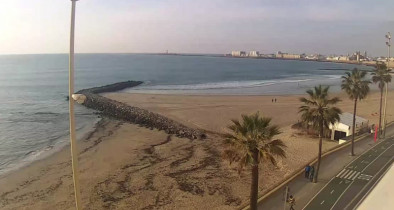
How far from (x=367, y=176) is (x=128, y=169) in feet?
54.5

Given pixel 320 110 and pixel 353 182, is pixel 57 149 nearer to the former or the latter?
pixel 320 110

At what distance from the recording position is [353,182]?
2034cm

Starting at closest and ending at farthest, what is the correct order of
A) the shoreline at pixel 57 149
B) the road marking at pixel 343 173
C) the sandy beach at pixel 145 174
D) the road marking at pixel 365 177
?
the sandy beach at pixel 145 174, the road marking at pixel 365 177, the road marking at pixel 343 173, the shoreline at pixel 57 149

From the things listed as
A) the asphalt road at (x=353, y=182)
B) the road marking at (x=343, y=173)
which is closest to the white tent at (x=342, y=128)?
the asphalt road at (x=353, y=182)

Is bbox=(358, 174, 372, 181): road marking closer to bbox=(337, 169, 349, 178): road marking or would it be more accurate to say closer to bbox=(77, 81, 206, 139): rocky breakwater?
bbox=(337, 169, 349, 178): road marking

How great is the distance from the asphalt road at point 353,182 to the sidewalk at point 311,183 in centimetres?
32

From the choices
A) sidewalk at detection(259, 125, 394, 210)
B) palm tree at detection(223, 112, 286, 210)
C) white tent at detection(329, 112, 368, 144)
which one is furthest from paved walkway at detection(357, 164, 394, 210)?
white tent at detection(329, 112, 368, 144)

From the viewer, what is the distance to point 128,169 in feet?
87.4

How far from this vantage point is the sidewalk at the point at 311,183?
17.8 m

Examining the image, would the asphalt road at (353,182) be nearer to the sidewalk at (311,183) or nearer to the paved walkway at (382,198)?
the sidewalk at (311,183)

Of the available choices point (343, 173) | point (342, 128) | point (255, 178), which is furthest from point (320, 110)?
point (342, 128)

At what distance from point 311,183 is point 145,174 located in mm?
11475

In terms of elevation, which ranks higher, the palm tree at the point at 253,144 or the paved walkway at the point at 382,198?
the palm tree at the point at 253,144

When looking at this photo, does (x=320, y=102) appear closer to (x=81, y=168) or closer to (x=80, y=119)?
(x=81, y=168)
